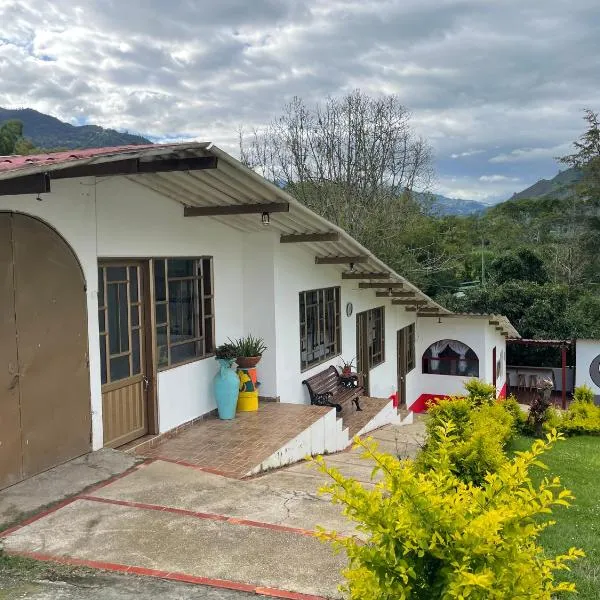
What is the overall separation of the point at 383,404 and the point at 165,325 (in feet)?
19.2

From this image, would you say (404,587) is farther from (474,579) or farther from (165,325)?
(165,325)

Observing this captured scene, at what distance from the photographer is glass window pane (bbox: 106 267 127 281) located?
6496 millimetres

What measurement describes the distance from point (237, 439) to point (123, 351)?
1.73m

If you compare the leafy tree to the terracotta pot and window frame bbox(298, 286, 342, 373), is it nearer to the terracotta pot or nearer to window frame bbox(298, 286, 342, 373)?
window frame bbox(298, 286, 342, 373)

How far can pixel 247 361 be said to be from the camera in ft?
27.5

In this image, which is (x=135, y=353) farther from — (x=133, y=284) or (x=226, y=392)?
(x=226, y=392)

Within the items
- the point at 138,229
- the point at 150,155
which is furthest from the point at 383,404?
the point at 150,155

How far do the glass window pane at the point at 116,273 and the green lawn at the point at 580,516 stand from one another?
5.01 m

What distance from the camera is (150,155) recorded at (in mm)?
4523

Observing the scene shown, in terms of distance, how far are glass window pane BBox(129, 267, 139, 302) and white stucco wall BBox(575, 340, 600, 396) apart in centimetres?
1627

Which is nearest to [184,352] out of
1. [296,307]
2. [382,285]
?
[296,307]

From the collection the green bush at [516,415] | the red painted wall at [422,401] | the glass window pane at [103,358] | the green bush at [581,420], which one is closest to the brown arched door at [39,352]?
the glass window pane at [103,358]

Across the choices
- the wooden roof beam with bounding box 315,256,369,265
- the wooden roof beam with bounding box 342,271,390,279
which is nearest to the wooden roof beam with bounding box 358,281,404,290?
the wooden roof beam with bounding box 342,271,390,279

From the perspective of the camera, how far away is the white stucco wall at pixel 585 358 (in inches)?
740
